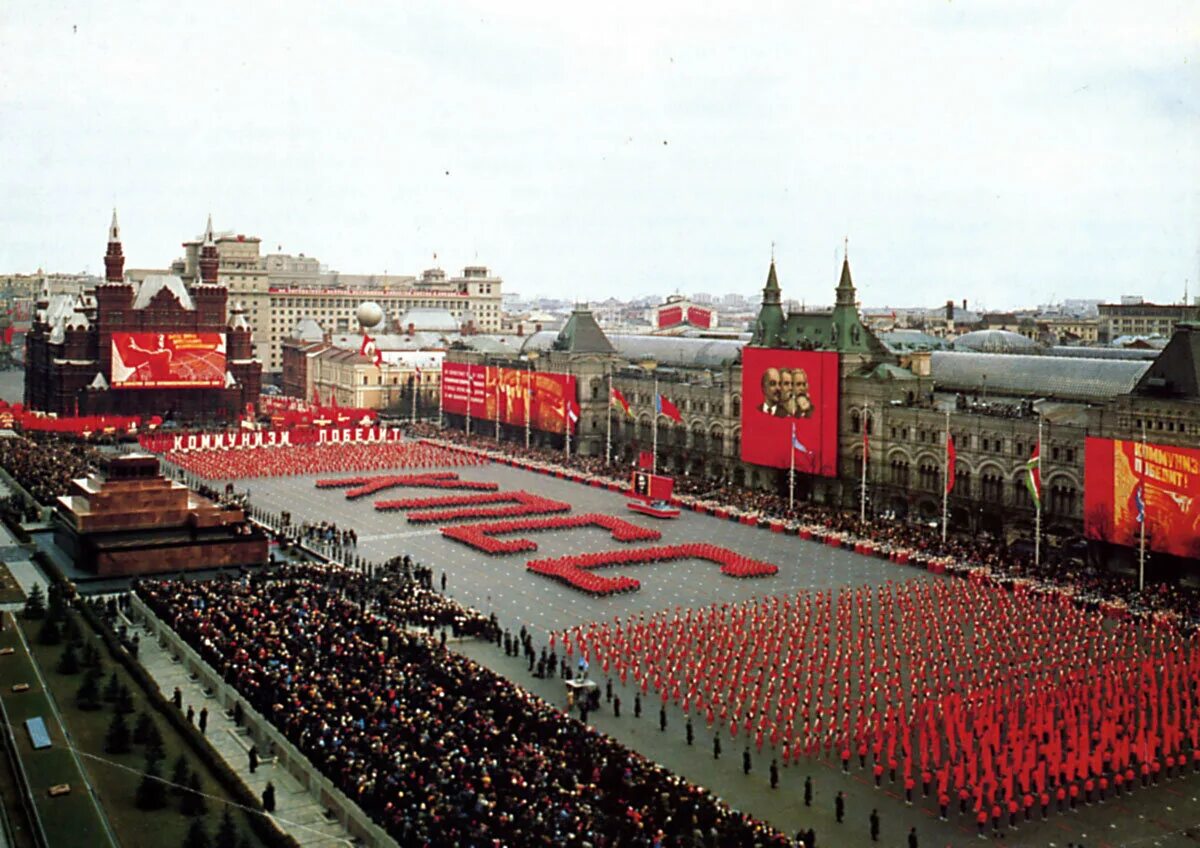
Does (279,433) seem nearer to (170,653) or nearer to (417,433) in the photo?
(417,433)

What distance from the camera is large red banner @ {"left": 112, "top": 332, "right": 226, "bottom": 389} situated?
429 ft

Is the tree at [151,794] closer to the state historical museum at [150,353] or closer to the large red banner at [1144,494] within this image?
the large red banner at [1144,494]

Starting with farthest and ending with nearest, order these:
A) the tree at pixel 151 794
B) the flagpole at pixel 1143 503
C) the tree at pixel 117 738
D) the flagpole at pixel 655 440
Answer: the flagpole at pixel 655 440 → the flagpole at pixel 1143 503 → the tree at pixel 117 738 → the tree at pixel 151 794

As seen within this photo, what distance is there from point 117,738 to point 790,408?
61123 mm

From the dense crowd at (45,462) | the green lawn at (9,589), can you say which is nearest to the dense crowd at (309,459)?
the dense crowd at (45,462)

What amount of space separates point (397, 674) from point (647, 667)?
10.0 metres

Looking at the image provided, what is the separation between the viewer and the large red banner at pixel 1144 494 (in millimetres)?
60125

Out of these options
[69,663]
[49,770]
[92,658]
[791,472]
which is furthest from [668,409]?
[49,770]

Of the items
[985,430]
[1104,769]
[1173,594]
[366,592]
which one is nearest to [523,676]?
[366,592]

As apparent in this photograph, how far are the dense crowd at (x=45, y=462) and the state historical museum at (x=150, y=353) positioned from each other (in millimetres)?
20029

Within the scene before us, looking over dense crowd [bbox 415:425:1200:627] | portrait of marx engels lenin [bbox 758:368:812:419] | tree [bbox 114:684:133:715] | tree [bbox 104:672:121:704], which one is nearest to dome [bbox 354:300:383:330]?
dense crowd [bbox 415:425:1200:627]

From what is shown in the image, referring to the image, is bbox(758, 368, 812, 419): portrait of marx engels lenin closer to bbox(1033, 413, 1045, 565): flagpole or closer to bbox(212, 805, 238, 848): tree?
bbox(1033, 413, 1045, 565): flagpole

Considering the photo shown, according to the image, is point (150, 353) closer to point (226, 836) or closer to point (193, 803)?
point (193, 803)

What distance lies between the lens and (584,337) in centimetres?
12006
